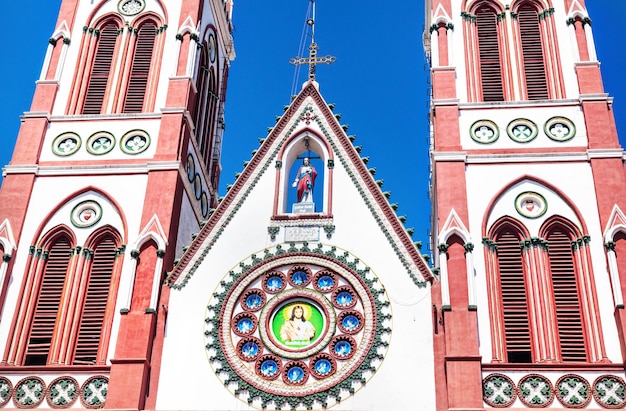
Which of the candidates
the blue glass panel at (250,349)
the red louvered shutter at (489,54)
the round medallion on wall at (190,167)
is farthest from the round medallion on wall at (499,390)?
the round medallion on wall at (190,167)

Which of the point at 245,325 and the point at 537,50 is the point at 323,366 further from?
the point at 537,50

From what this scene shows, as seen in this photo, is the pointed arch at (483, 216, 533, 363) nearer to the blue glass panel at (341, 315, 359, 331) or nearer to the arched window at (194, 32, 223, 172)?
the blue glass panel at (341, 315, 359, 331)

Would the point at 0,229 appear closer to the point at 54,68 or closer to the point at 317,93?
the point at 54,68

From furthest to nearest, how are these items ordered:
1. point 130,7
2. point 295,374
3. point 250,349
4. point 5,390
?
point 130,7 < point 250,349 < point 5,390 < point 295,374

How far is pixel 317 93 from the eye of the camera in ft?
90.0

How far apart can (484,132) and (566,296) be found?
5.07 m

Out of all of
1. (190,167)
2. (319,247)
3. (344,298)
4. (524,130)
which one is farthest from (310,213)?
(524,130)

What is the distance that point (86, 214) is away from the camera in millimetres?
26141

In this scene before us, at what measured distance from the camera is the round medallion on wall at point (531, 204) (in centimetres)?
2464

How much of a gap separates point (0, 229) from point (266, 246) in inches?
272

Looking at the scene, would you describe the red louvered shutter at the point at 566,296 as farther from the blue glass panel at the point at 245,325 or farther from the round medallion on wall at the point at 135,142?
the round medallion on wall at the point at 135,142

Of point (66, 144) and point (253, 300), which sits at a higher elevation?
point (66, 144)

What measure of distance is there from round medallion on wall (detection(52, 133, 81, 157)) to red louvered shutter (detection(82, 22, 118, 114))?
1.15 meters

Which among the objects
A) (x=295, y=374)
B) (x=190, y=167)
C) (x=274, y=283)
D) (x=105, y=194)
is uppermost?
(x=190, y=167)
